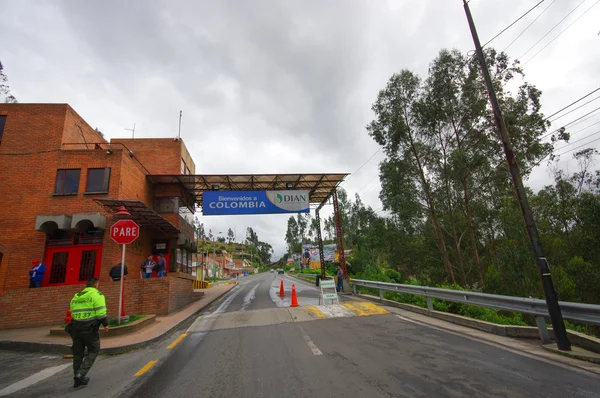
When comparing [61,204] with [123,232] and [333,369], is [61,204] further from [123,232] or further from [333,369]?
[333,369]

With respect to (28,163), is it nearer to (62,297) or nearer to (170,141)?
(62,297)

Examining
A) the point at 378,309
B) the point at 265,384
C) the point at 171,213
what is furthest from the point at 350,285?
the point at 265,384

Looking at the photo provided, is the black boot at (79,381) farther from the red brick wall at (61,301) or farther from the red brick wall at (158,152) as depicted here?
the red brick wall at (158,152)

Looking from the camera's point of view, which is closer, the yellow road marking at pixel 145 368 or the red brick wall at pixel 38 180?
the yellow road marking at pixel 145 368

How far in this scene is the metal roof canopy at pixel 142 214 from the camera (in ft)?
42.5

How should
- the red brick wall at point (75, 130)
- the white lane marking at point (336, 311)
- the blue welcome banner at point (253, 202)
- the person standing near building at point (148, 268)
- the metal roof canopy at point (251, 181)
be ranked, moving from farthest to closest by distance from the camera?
1. the metal roof canopy at point (251, 181)
2. the blue welcome banner at point (253, 202)
3. the red brick wall at point (75, 130)
4. the person standing near building at point (148, 268)
5. the white lane marking at point (336, 311)

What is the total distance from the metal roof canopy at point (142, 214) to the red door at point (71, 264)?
226cm

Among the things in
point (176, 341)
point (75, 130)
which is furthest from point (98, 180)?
point (176, 341)

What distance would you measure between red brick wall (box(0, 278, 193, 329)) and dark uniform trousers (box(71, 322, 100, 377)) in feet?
21.6

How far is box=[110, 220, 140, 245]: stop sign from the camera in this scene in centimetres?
954

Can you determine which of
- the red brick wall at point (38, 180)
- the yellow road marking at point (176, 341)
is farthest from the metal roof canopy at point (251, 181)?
the yellow road marking at point (176, 341)

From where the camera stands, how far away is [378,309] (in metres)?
11.5

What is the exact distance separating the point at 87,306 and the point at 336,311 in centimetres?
815

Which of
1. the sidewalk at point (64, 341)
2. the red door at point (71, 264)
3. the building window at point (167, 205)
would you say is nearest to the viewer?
the sidewalk at point (64, 341)
